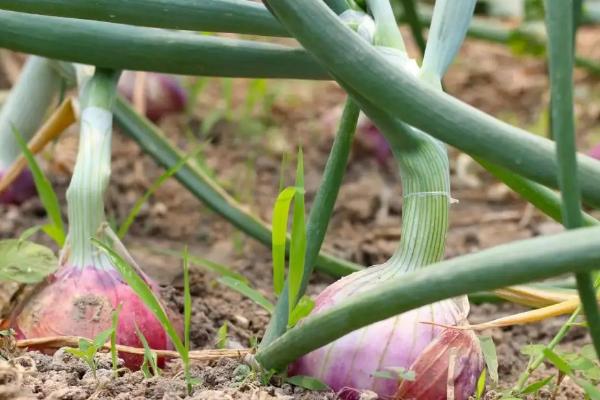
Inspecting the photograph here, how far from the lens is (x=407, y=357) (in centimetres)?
88

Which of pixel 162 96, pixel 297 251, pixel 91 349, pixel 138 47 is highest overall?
pixel 162 96

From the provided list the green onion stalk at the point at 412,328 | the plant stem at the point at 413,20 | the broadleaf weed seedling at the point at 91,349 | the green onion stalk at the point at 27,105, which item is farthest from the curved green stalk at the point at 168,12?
the plant stem at the point at 413,20

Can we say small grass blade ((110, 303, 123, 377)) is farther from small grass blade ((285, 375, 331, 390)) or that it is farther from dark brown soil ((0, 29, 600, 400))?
small grass blade ((285, 375, 331, 390))

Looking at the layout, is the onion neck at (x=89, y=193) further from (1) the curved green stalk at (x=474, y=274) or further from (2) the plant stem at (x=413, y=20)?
(2) the plant stem at (x=413, y=20)

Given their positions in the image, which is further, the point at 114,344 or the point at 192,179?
the point at 192,179

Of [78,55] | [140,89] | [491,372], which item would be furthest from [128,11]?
[140,89]

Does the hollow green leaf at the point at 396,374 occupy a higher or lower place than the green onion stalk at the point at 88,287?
lower

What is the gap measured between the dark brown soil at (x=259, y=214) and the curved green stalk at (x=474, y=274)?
0.14 m

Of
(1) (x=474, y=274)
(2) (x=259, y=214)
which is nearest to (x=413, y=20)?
(2) (x=259, y=214)

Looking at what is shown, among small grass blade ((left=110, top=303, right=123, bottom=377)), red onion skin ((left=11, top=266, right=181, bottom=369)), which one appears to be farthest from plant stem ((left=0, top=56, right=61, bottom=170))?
small grass blade ((left=110, top=303, right=123, bottom=377))

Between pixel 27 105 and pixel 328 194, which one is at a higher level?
pixel 27 105

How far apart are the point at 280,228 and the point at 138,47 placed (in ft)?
1.06

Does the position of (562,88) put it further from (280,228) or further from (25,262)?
→ (25,262)

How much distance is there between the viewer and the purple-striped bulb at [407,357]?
87 centimetres
